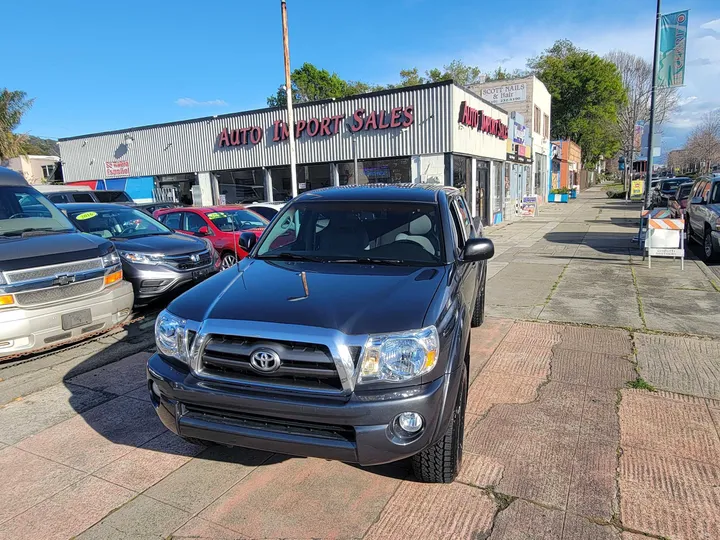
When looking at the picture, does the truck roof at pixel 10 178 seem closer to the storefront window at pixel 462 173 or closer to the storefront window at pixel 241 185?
the storefront window at pixel 462 173

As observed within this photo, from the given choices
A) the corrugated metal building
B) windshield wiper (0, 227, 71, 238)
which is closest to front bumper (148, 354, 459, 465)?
windshield wiper (0, 227, 71, 238)

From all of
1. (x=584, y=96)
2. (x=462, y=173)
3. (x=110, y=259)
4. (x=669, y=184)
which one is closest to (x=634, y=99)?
(x=584, y=96)

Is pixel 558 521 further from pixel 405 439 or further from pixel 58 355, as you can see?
pixel 58 355

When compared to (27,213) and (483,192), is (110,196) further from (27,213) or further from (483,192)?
(483,192)

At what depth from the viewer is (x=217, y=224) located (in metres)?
10.5

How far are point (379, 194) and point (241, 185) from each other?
64.0ft

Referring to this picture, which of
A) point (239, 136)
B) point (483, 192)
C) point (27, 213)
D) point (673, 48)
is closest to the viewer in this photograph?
point (27, 213)

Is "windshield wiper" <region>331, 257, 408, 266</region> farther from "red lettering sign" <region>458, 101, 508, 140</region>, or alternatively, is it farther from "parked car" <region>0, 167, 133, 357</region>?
"red lettering sign" <region>458, 101, 508, 140</region>

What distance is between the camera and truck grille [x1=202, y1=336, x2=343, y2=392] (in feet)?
8.36

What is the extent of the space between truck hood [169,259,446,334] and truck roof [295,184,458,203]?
902 mm

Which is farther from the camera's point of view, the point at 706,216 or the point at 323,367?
the point at 706,216

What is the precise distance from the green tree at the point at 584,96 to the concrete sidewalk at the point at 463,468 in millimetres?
53618

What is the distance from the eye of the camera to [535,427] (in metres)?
3.78

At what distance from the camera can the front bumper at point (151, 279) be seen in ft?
21.9
